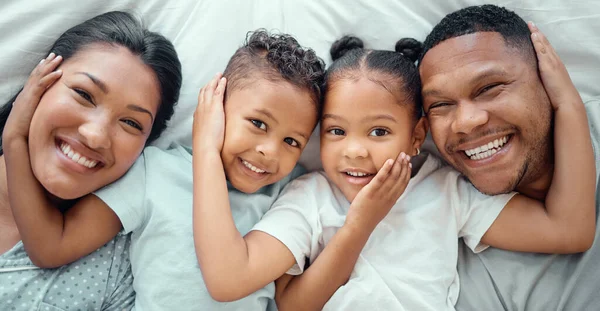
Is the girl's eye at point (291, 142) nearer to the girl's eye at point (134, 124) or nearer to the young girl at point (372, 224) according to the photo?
the young girl at point (372, 224)

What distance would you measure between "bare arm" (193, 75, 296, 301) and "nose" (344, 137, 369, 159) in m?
0.28

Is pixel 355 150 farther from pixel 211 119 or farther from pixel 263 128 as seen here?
pixel 211 119

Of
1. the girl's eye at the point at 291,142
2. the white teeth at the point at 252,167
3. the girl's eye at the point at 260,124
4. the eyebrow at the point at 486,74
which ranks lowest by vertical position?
the white teeth at the point at 252,167

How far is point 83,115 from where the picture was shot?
1.24 metres

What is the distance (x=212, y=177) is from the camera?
127 centimetres

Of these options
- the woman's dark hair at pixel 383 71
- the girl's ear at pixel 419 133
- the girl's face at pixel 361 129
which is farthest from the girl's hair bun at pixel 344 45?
the girl's ear at pixel 419 133

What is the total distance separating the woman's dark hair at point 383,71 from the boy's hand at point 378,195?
0.17 metres

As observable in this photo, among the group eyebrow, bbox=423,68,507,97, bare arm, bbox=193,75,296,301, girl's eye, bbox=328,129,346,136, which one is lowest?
bare arm, bbox=193,75,296,301

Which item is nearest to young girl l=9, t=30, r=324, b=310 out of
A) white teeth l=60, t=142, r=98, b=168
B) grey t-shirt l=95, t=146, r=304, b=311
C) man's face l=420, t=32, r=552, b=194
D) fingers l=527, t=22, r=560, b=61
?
grey t-shirt l=95, t=146, r=304, b=311

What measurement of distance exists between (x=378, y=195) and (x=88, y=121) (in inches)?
28.7

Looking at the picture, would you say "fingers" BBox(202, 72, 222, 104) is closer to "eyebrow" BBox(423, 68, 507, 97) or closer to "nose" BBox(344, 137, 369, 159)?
"nose" BBox(344, 137, 369, 159)

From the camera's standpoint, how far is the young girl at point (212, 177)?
1284 millimetres

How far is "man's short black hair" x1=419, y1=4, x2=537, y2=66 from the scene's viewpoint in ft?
4.40

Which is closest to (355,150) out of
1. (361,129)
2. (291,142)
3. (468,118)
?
(361,129)
